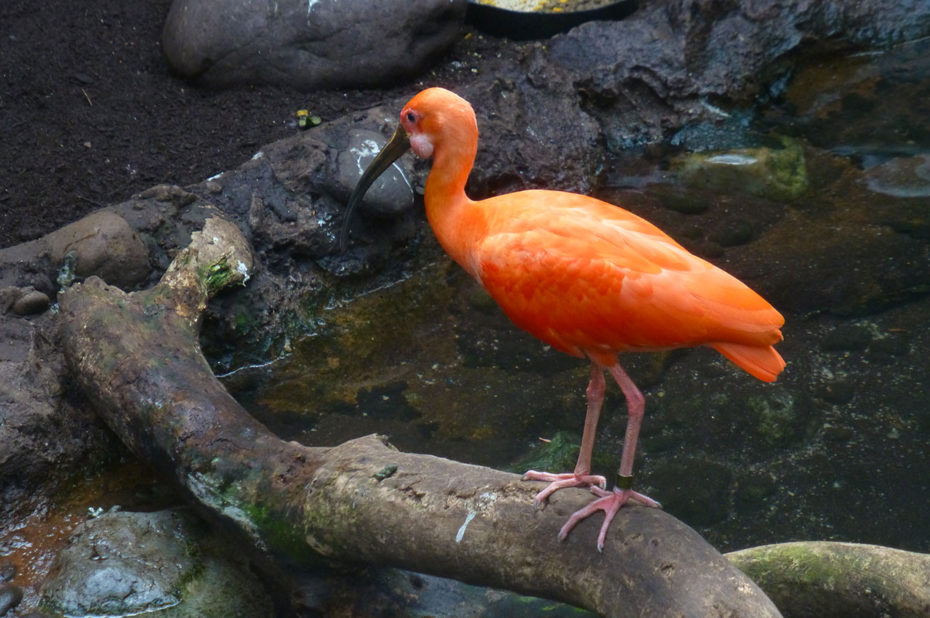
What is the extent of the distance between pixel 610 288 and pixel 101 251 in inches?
116

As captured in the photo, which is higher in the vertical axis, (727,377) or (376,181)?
(376,181)

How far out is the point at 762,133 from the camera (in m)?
6.95

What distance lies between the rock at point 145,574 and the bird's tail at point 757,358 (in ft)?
6.63

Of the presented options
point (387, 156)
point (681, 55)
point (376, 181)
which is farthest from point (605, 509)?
point (681, 55)

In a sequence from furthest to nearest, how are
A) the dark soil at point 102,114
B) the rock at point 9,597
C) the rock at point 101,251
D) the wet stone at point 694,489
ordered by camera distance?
the dark soil at point 102,114, the rock at point 101,251, the wet stone at point 694,489, the rock at point 9,597

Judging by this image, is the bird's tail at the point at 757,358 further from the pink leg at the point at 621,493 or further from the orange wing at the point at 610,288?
the pink leg at the point at 621,493

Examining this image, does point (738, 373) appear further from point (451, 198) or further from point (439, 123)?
point (439, 123)

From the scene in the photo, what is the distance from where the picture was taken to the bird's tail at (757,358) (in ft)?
9.45

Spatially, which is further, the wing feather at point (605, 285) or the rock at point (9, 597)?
the rock at point (9, 597)

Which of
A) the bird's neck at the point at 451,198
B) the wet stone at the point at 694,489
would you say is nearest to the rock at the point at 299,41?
the bird's neck at the point at 451,198

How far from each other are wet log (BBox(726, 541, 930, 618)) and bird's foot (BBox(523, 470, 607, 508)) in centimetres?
52

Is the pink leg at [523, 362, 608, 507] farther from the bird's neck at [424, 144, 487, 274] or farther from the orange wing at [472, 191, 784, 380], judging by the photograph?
the bird's neck at [424, 144, 487, 274]

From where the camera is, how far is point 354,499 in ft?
10.4

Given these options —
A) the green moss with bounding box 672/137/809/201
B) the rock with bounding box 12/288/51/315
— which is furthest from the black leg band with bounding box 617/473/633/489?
the green moss with bounding box 672/137/809/201
